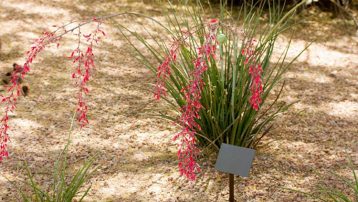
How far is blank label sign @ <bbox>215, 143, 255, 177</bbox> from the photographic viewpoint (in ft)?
6.21

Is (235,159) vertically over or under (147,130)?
over

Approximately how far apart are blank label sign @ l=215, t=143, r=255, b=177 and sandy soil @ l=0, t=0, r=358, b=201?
54cm

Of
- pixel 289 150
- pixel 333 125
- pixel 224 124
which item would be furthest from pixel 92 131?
pixel 333 125

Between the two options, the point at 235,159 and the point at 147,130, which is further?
the point at 147,130

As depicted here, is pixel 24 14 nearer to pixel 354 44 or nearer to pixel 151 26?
pixel 151 26

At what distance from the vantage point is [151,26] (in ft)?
14.6

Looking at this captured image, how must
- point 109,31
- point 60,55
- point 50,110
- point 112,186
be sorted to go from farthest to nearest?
point 109,31, point 60,55, point 50,110, point 112,186

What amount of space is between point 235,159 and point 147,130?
45.3 inches

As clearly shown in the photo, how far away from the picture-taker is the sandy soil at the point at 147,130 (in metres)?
2.51

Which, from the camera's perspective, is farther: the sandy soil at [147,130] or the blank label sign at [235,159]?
the sandy soil at [147,130]

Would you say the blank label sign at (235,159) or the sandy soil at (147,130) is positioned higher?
the blank label sign at (235,159)

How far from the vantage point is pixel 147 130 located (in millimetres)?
2996

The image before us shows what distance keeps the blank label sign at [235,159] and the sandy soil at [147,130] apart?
0.54 metres

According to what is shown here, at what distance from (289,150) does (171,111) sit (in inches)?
30.5
